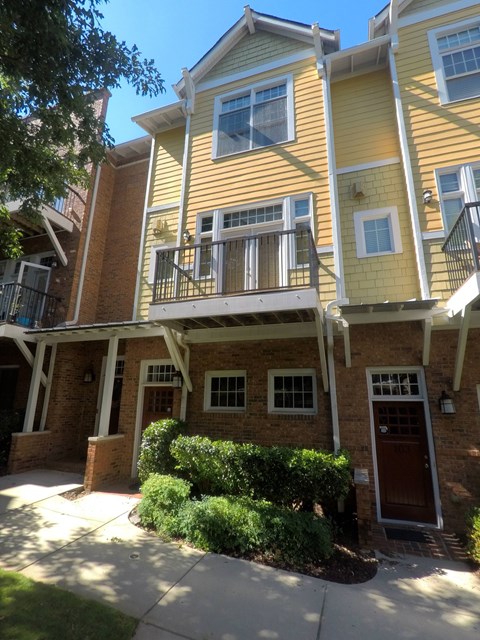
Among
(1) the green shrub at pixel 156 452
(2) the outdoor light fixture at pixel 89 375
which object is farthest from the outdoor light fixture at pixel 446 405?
(2) the outdoor light fixture at pixel 89 375

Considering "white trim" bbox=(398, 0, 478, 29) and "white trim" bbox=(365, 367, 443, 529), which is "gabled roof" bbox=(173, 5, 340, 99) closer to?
"white trim" bbox=(398, 0, 478, 29)

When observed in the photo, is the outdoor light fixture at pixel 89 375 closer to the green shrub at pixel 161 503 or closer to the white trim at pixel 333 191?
the green shrub at pixel 161 503

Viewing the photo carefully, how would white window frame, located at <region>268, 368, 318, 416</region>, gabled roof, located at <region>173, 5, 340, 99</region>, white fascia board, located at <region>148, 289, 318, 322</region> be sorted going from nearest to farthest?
1. white fascia board, located at <region>148, 289, 318, 322</region>
2. white window frame, located at <region>268, 368, 318, 416</region>
3. gabled roof, located at <region>173, 5, 340, 99</region>

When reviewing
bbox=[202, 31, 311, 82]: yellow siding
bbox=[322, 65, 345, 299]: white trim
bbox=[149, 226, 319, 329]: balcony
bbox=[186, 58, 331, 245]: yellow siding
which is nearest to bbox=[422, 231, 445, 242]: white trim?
bbox=[322, 65, 345, 299]: white trim

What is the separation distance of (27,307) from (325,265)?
8.83m

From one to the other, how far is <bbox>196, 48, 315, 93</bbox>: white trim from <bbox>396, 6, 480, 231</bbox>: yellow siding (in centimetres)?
239

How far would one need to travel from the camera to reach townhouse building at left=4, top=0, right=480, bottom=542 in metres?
6.04

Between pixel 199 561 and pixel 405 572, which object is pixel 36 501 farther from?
pixel 405 572

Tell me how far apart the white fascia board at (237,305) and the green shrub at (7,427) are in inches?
255

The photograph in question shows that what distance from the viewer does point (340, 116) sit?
813cm

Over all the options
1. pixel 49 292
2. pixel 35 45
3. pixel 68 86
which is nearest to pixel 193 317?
pixel 68 86

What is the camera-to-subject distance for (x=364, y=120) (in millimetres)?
7918

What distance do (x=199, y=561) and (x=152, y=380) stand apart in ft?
15.9

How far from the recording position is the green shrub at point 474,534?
4578 mm
